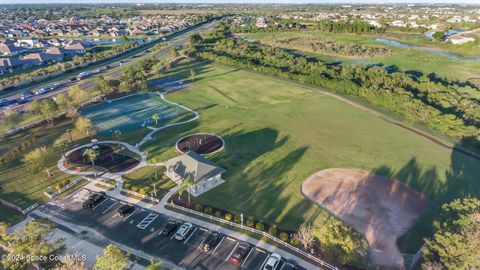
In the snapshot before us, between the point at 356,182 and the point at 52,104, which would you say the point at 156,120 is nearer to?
the point at 52,104

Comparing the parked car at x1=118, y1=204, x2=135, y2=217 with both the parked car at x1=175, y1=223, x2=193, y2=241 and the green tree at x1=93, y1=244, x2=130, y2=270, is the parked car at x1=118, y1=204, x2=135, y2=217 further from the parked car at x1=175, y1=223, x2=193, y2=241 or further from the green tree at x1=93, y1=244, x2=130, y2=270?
the green tree at x1=93, y1=244, x2=130, y2=270

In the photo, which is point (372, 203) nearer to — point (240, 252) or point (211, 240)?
point (240, 252)

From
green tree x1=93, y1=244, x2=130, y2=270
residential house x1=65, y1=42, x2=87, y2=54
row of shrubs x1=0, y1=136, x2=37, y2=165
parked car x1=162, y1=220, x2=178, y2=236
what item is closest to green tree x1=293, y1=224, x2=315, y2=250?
parked car x1=162, y1=220, x2=178, y2=236

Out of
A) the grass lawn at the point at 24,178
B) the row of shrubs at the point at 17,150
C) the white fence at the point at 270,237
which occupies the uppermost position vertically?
the row of shrubs at the point at 17,150

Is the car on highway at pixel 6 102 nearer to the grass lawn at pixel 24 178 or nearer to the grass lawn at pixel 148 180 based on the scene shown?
the grass lawn at pixel 24 178

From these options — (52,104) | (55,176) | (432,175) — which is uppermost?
(52,104)

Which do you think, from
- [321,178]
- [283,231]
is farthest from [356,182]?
[283,231]

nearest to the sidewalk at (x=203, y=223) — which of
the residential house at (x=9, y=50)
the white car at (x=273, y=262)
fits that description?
the white car at (x=273, y=262)
